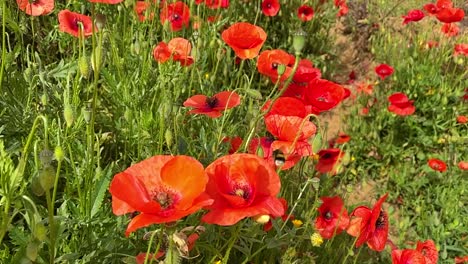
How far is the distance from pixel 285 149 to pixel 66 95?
0.67 meters

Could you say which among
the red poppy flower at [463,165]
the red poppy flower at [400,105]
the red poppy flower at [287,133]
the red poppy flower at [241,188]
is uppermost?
the red poppy flower at [241,188]

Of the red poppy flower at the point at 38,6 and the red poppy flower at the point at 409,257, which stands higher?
the red poppy flower at the point at 38,6

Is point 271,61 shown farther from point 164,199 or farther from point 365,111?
point 365,111

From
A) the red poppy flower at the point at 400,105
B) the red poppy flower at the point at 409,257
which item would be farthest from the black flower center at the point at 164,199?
the red poppy flower at the point at 400,105

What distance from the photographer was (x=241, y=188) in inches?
46.0

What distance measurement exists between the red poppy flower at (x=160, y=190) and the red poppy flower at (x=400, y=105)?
2585 mm

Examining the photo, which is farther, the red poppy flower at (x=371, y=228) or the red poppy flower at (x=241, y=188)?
the red poppy flower at (x=371, y=228)

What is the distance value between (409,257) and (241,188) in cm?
75

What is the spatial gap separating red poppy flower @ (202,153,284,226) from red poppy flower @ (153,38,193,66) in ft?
3.43

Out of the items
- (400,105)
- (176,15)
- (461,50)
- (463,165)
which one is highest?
(176,15)

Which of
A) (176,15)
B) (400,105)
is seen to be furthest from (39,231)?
(400,105)

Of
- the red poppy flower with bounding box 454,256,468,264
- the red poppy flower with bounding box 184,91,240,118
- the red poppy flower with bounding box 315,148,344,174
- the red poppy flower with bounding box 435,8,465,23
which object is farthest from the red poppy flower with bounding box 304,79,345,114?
the red poppy flower with bounding box 435,8,465,23

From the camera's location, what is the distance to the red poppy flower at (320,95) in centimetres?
172

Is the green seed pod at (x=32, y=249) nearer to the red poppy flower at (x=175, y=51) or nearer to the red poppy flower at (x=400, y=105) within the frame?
the red poppy flower at (x=175, y=51)
